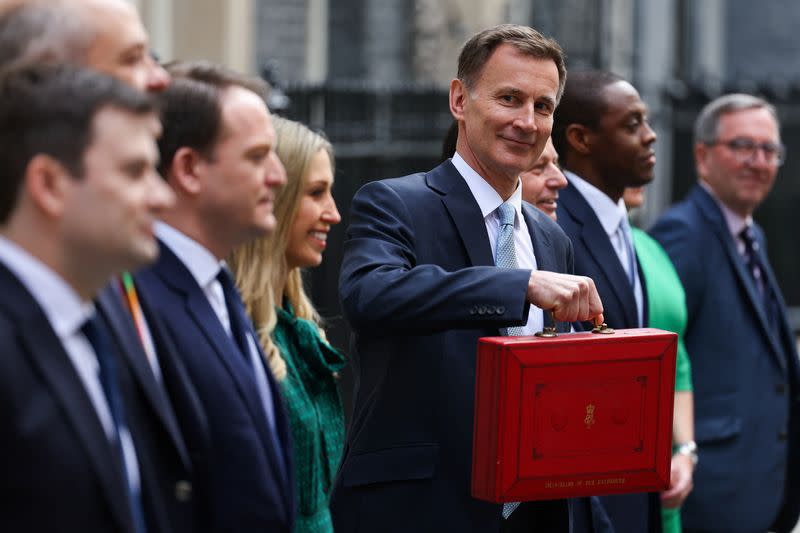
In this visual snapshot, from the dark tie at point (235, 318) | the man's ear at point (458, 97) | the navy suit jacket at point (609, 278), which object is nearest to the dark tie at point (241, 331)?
the dark tie at point (235, 318)

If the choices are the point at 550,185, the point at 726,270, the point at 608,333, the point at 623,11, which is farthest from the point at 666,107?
the point at 608,333

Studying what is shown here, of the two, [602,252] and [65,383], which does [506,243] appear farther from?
[65,383]

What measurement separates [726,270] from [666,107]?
8.27 m

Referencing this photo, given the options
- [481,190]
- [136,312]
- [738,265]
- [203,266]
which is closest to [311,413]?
[481,190]

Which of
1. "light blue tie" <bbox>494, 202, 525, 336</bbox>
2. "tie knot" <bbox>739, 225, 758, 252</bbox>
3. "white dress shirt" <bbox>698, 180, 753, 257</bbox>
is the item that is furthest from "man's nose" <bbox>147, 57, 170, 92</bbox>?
"tie knot" <bbox>739, 225, 758, 252</bbox>

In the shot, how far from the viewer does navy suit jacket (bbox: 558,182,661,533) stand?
16.8 ft

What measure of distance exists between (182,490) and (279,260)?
67.5 inches

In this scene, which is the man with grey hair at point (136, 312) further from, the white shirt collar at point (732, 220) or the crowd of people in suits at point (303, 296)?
the white shirt collar at point (732, 220)

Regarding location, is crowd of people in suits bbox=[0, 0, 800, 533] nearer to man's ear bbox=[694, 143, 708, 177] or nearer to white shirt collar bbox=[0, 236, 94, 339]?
white shirt collar bbox=[0, 236, 94, 339]

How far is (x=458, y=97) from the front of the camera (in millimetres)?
4375

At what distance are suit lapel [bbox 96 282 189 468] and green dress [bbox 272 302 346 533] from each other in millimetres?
1513

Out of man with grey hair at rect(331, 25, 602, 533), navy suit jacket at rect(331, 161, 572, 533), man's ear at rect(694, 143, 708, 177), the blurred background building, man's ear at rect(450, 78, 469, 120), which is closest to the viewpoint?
man with grey hair at rect(331, 25, 602, 533)

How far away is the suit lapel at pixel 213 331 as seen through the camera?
3.17m

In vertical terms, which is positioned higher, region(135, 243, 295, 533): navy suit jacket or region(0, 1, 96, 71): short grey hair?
region(0, 1, 96, 71): short grey hair
